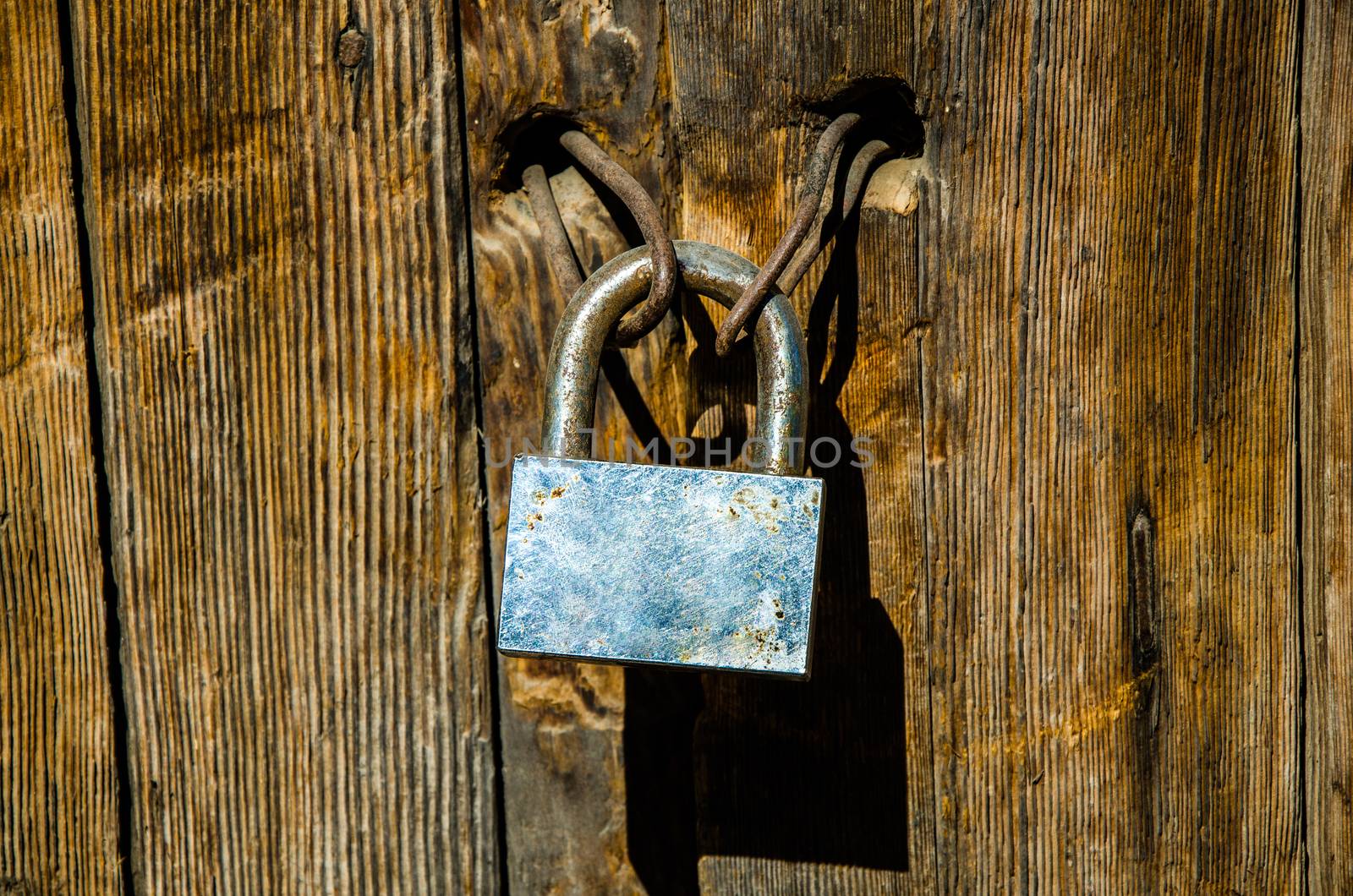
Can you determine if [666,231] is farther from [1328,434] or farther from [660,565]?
[1328,434]

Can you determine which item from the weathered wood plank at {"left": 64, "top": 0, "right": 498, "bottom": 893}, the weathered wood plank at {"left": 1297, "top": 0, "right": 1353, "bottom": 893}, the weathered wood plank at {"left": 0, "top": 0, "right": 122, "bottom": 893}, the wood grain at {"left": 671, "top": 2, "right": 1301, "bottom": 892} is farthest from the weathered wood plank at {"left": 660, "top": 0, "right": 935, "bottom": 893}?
the weathered wood plank at {"left": 0, "top": 0, "right": 122, "bottom": 893}

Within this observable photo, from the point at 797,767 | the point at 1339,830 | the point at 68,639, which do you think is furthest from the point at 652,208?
the point at 1339,830

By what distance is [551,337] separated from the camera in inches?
23.5

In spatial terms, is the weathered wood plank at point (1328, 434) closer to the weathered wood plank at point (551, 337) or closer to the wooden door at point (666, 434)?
the wooden door at point (666, 434)

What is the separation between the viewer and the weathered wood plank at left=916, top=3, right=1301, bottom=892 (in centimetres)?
58

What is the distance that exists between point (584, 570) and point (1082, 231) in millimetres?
406

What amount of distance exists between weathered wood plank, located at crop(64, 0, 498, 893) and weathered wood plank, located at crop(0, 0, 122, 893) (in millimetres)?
21

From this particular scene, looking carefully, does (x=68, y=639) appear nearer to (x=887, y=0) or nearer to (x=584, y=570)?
(x=584, y=570)

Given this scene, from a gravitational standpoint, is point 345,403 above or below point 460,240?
below

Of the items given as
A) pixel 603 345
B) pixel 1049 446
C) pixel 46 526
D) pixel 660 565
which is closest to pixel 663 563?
pixel 660 565

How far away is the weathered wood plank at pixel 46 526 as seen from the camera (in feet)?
1.93

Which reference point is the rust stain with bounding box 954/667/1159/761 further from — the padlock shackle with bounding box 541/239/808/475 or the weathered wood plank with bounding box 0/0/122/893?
the weathered wood plank with bounding box 0/0/122/893

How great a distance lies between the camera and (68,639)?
62 cm

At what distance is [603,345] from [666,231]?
89 millimetres
